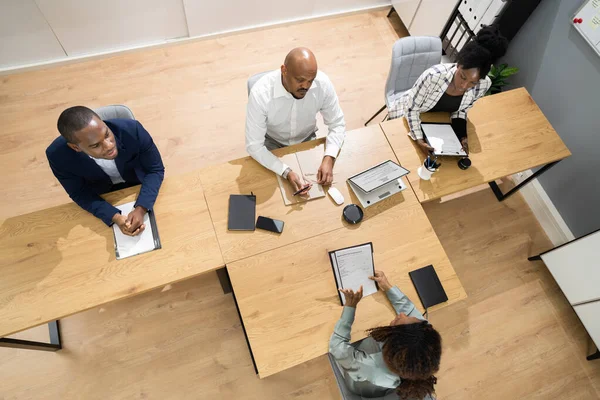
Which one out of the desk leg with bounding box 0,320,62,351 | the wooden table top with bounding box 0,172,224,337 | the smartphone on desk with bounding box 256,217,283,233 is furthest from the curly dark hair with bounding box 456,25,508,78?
the desk leg with bounding box 0,320,62,351

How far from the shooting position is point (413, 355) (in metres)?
1.56

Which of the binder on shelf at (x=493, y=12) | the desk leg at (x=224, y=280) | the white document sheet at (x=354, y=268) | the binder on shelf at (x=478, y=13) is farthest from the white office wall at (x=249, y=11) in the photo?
the white document sheet at (x=354, y=268)

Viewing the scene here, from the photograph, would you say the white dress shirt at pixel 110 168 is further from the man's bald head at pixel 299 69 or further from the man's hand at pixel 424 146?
the man's hand at pixel 424 146

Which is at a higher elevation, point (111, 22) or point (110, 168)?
point (110, 168)

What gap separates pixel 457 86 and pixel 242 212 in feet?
4.99

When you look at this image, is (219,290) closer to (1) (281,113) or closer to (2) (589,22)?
(1) (281,113)

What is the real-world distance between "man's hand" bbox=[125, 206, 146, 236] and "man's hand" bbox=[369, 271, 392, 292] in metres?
1.23

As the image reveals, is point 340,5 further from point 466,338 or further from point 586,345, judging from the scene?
point 586,345

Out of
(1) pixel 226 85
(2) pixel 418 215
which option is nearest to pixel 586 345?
(2) pixel 418 215

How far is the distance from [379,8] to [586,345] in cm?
370

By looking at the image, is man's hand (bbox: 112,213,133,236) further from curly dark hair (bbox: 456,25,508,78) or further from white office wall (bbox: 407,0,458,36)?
white office wall (bbox: 407,0,458,36)

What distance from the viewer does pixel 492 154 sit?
2.34m

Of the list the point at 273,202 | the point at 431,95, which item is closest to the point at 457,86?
the point at 431,95

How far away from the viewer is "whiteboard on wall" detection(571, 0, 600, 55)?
7.84 ft
